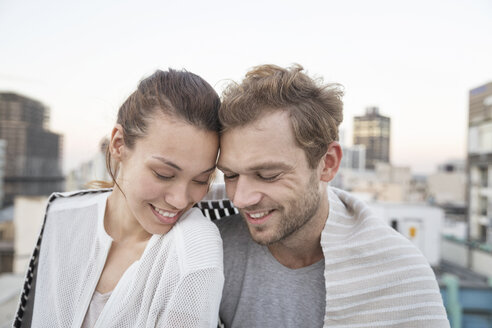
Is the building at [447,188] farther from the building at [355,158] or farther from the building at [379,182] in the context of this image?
the building at [355,158]

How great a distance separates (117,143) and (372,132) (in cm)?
3466

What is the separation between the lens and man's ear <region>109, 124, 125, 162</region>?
2078mm

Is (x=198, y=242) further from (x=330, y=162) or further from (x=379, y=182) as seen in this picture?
(x=379, y=182)

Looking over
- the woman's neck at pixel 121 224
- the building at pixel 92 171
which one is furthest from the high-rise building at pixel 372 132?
the woman's neck at pixel 121 224

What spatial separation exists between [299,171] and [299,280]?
0.77 m

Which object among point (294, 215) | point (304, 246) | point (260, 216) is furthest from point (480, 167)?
point (260, 216)

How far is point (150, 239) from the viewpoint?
1.96 m

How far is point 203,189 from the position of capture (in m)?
2.04

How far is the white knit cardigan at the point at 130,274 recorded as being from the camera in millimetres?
1612

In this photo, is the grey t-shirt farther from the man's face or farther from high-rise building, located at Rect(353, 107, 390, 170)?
high-rise building, located at Rect(353, 107, 390, 170)

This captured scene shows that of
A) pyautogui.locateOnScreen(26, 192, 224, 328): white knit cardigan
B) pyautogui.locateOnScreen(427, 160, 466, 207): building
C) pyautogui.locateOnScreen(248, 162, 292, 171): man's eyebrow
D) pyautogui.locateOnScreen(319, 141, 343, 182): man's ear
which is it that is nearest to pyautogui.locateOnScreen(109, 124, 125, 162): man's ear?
pyautogui.locateOnScreen(26, 192, 224, 328): white knit cardigan

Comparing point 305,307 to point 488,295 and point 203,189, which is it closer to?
point 203,189

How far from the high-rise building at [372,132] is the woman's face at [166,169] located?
27.1m

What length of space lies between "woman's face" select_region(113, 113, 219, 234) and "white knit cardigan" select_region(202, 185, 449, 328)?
1.01 meters
